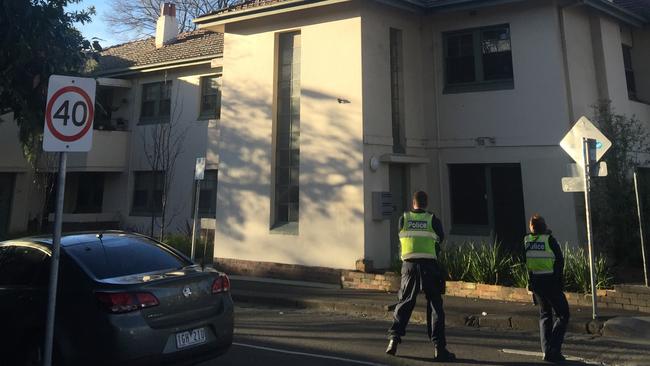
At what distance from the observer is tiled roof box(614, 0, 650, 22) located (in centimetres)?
1412

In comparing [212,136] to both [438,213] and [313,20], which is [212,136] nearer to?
[313,20]

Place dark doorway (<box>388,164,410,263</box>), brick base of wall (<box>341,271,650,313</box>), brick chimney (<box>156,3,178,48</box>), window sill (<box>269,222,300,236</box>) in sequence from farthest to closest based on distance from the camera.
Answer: brick chimney (<box>156,3,178,48</box>) < window sill (<box>269,222,300,236</box>) < dark doorway (<box>388,164,410,263</box>) < brick base of wall (<box>341,271,650,313</box>)

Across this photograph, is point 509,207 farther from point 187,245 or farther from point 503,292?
point 187,245

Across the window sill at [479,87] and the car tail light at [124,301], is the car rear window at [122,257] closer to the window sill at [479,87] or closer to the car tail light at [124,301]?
the car tail light at [124,301]

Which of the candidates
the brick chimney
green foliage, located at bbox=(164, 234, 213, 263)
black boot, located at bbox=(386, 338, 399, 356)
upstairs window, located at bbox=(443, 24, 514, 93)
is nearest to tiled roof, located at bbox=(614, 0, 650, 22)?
upstairs window, located at bbox=(443, 24, 514, 93)

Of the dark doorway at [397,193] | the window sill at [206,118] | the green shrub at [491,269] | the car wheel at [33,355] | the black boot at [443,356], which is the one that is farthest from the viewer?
the window sill at [206,118]

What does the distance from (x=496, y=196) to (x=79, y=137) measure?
10072mm

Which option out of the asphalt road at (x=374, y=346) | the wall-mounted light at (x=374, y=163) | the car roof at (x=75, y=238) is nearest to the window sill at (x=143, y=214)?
the wall-mounted light at (x=374, y=163)

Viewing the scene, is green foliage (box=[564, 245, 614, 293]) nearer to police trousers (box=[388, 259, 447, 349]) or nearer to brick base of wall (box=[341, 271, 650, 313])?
brick base of wall (box=[341, 271, 650, 313])

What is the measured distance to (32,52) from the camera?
860cm

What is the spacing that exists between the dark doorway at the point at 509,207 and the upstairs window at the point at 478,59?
7.02ft

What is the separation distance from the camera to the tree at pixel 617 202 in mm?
10422

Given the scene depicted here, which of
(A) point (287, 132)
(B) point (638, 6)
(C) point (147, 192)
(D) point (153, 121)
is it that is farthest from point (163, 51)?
(B) point (638, 6)

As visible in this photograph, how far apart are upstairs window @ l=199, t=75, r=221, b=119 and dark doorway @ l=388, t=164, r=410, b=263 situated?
7.88 metres
